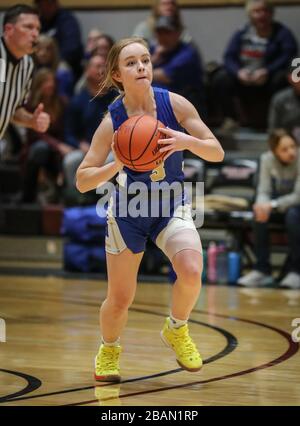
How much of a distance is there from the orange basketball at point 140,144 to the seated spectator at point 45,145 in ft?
21.0

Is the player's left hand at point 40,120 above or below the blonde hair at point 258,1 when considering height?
below

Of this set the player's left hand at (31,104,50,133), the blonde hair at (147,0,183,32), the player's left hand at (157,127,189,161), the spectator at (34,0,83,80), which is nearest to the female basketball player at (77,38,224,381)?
the player's left hand at (157,127,189,161)

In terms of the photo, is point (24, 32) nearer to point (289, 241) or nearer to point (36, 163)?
point (289, 241)

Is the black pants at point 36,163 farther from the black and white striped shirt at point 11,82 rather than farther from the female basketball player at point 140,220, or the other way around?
the female basketball player at point 140,220

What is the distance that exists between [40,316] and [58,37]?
5.71 metres

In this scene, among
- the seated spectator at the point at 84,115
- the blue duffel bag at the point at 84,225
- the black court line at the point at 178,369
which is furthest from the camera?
the seated spectator at the point at 84,115

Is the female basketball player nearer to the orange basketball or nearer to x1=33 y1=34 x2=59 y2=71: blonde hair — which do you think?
the orange basketball

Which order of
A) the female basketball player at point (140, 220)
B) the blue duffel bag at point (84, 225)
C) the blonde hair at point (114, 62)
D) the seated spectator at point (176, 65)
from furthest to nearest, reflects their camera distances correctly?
the seated spectator at point (176, 65)
the blue duffel bag at point (84, 225)
the blonde hair at point (114, 62)
the female basketball player at point (140, 220)

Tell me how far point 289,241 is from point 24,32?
3392mm

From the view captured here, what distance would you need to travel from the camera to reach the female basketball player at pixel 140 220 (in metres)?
5.00

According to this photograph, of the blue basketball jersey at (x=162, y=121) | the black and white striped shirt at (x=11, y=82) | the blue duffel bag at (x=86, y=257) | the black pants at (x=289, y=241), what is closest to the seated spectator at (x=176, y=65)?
the black pants at (x=289, y=241)

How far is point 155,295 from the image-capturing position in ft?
28.5
